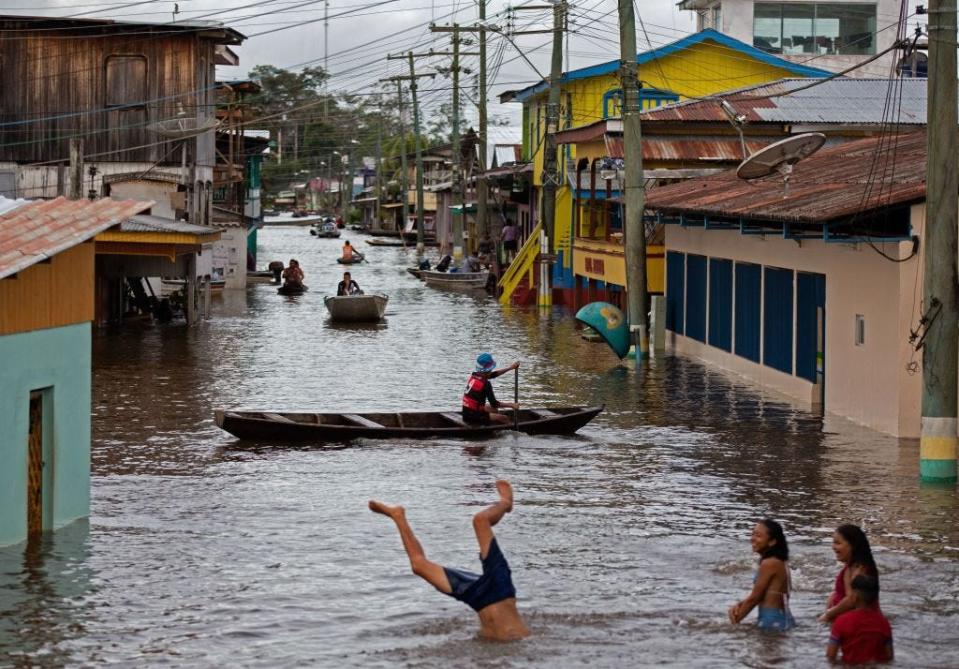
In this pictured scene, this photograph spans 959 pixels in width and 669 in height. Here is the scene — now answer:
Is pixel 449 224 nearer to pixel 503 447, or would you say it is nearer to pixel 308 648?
pixel 503 447

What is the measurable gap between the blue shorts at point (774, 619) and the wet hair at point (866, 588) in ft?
3.60

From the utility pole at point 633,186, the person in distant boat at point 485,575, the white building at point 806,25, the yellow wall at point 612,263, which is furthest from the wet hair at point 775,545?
the white building at point 806,25

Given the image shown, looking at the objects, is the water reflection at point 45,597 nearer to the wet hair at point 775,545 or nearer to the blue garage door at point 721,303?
the wet hair at point 775,545

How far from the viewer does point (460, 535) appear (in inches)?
617

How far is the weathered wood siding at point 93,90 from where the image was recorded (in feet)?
151

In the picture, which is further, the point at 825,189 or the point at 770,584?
the point at 825,189

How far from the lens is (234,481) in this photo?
18.9 meters

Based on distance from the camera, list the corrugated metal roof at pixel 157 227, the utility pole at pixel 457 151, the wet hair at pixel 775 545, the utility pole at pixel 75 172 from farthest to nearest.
Answer: the utility pole at pixel 457 151 → the corrugated metal roof at pixel 157 227 → the utility pole at pixel 75 172 → the wet hair at pixel 775 545

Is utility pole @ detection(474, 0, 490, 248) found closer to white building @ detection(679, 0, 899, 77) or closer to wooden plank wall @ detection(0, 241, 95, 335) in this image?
white building @ detection(679, 0, 899, 77)

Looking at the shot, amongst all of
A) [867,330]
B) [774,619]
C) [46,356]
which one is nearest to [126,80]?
[867,330]

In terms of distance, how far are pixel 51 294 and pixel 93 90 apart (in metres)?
33.1

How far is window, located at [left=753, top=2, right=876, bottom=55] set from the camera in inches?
3177

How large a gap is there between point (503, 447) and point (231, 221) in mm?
36755

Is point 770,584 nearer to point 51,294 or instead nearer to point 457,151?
point 51,294
